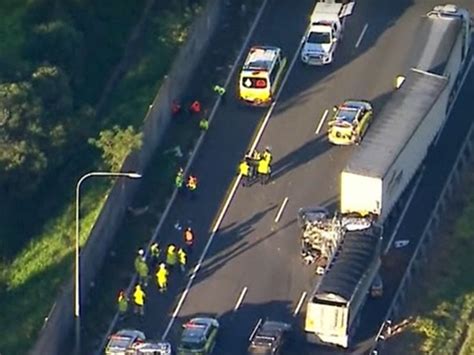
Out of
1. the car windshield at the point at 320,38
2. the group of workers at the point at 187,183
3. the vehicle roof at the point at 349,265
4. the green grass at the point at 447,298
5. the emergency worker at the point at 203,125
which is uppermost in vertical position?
the car windshield at the point at 320,38

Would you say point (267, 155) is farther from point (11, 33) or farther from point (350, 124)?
point (11, 33)

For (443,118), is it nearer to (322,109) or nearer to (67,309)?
(322,109)

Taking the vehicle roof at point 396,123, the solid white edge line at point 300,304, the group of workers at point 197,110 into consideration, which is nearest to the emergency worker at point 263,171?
the group of workers at point 197,110

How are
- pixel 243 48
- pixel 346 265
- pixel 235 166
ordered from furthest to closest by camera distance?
pixel 243 48 → pixel 235 166 → pixel 346 265

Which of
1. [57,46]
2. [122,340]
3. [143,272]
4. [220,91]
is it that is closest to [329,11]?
[220,91]

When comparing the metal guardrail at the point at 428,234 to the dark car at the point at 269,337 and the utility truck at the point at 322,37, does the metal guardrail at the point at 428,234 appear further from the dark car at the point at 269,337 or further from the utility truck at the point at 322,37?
the utility truck at the point at 322,37

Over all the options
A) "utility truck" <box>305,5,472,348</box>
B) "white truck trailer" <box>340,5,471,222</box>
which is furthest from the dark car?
"white truck trailer" <box>340,5,471,222</box>

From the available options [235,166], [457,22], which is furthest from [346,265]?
[457,22]
